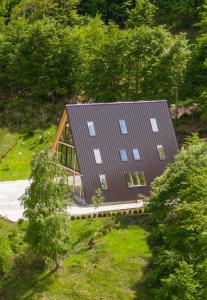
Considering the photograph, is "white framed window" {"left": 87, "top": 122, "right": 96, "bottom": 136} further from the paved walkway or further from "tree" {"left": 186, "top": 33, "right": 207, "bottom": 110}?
"tree" {"left": 186, "top": 33, "right": 207, "bottom": 110}

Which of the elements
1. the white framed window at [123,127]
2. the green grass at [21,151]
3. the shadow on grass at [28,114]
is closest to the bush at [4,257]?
the white framed window at [123,127]

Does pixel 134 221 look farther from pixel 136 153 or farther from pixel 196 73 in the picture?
pixel 196 73

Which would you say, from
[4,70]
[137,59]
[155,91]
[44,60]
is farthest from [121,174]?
[4,70]

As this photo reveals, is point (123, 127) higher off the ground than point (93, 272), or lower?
higher

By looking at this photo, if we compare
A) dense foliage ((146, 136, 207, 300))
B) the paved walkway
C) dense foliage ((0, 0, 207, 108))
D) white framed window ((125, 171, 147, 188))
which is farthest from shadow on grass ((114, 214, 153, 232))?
dense foliage ((0, 0, 207, 108))

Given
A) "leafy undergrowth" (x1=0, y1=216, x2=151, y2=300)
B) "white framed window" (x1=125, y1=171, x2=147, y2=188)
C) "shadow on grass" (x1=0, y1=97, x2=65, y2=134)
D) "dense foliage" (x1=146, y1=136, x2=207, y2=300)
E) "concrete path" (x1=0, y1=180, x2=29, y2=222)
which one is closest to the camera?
"dense foliage" (x1=146, y1=136, x2=207, y2=300)

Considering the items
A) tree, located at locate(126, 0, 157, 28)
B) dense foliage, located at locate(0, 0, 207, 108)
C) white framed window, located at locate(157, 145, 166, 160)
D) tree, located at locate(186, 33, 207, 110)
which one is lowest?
white framed window, located at locate(157, 145, 166, 160)

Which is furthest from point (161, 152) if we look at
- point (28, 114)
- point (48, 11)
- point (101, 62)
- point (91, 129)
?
point (48, 11)

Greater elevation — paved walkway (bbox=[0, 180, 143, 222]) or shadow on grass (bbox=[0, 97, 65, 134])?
shadow on grass (bbox=[0, 97, 65, 134])
